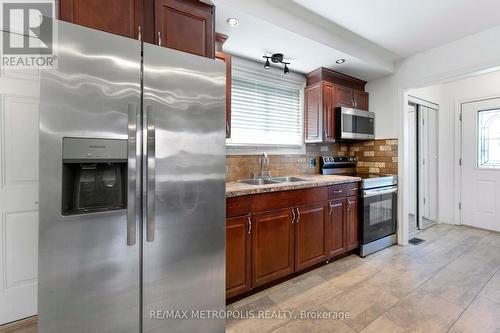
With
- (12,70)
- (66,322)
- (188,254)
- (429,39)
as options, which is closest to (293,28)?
(429,39)

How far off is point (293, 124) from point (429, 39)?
5.89ft

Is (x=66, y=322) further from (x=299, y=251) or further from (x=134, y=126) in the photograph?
(x=299, y=251)

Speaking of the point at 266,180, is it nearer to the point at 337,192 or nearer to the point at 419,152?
the point at 337,192

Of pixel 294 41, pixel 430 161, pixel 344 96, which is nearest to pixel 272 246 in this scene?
pixel 294 41

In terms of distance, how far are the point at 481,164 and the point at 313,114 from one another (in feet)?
10.1

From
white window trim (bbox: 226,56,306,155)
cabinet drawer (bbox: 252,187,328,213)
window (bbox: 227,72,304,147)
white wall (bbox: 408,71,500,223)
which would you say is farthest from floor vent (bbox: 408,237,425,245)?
window (bbox: 227,72,304,147)

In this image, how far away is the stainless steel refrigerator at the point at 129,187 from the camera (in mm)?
1099

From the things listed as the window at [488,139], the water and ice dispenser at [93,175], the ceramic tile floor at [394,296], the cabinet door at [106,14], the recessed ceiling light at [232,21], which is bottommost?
the ceramic tile floor at [394,296]

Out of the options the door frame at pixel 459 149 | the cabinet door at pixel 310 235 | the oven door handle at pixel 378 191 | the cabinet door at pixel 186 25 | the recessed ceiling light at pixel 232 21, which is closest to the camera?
the cabinet door at pixel 186 25

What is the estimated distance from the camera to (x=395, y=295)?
2062mm

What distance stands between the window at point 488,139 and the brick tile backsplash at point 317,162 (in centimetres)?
184

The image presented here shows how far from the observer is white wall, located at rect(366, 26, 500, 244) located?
8.26 ft

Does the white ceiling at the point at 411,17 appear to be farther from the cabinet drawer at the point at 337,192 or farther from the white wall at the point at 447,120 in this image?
→ the cabinet drawer at the point at 337,192

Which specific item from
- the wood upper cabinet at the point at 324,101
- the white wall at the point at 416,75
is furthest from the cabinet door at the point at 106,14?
the white wall at the point at 416,75
